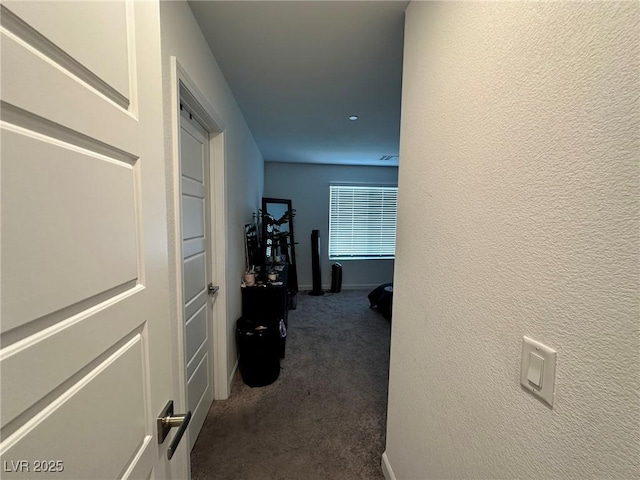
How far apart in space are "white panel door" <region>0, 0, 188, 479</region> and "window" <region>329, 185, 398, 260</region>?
4.70m

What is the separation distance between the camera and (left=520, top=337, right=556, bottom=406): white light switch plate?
59 centimetres

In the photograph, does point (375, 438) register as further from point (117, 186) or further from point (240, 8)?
point (240, 8)

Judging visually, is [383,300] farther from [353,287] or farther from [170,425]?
[170,425]

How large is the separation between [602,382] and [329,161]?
474 centimetres

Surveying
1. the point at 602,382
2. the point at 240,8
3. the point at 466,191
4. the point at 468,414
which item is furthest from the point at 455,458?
the point at 240,8

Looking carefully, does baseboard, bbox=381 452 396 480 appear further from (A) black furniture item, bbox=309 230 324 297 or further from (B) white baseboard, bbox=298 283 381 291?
(B) white baseboard, bbox=298 283 381 291

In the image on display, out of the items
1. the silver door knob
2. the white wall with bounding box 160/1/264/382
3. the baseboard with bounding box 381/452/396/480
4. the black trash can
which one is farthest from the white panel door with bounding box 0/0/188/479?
the black trash can

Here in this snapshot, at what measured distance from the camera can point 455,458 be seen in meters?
0.92

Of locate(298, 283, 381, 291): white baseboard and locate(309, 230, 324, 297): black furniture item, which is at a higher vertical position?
locate(309, 230, 324, 297): black furniture item

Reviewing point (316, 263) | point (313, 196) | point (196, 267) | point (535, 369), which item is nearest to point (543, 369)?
point (535, 369)

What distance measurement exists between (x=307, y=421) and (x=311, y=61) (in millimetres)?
2548

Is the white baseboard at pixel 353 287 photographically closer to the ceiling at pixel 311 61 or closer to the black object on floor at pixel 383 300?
the black object on floor at pixel 383 300

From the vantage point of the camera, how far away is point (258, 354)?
220 cm

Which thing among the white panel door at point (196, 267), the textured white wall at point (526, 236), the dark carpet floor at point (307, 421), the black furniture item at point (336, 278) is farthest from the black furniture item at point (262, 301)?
the black furniture item at point (336, 278)
